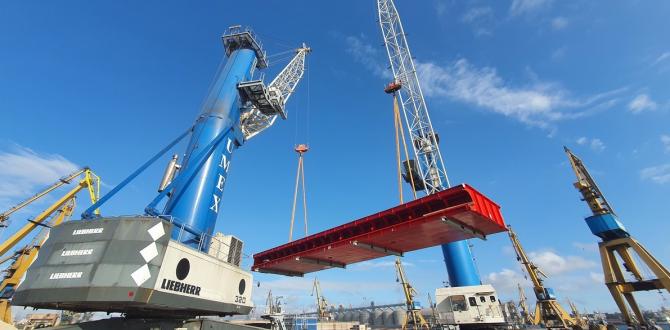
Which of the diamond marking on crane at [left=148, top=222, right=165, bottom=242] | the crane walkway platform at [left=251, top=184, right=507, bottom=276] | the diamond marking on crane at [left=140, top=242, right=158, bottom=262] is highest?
the crane walkway platform at [left=251, top=184, right=507, bottom=276]

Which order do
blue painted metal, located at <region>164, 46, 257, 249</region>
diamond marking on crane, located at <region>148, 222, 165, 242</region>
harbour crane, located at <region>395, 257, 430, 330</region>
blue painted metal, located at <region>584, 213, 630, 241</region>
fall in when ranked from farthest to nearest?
1. harbour crane, located at <region>395, 257, 430, 330</region>
2. blue painted metal, located at <region>584, 213, 630, 241</region>
3. blue painted metal, located at <region>164, 46, 257, 249</region>
4. diamond marking on crane, located at <region>148, 222, 165, 242</region>

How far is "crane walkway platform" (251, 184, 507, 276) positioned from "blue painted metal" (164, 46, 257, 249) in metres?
7.20

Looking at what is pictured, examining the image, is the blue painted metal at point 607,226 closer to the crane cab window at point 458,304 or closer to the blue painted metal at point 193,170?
the crane cab window at point 458,304

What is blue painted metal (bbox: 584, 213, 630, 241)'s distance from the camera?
3547cm

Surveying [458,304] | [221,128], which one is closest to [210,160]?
[221,128]

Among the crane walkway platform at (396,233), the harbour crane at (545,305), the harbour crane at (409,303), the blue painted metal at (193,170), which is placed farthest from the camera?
the harbour crane at (409,303)

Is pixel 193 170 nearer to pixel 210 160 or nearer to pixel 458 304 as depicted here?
pixel 210 160

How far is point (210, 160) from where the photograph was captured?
24375mm

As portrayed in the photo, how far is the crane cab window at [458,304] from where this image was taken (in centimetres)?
3176

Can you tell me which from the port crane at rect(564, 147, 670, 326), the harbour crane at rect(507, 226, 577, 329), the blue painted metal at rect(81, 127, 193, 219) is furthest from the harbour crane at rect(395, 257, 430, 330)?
the blue painted metal at rect(81, 127, 193, 219)

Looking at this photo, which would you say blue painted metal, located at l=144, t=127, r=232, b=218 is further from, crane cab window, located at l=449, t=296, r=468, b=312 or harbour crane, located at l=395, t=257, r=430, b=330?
harbour crane, located at l=395, t=257, r=430, b=330

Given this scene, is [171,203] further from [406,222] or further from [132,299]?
[406,222]

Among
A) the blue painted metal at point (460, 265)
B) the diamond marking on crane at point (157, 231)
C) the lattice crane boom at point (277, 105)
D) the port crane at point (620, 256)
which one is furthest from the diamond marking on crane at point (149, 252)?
the port crane at point (620, 256)

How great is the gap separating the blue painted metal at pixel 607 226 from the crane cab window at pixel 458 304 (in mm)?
19907
